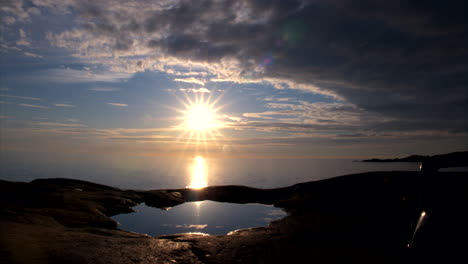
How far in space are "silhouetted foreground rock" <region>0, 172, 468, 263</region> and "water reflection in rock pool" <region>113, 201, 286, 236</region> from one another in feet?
9.76

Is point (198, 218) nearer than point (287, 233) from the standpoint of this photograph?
No

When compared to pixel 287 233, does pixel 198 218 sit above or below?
below

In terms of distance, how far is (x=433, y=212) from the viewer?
6.31 metres

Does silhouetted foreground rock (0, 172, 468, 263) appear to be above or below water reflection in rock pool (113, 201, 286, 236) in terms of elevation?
above

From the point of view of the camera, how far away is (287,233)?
20.8 metres

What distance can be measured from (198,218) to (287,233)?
14789 mm

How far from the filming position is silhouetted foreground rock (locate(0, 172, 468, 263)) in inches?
256

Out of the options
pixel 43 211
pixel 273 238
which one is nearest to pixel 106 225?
pixel 43 211

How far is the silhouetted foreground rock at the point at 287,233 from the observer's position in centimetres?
651

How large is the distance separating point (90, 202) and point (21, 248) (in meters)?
20.6

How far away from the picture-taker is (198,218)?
3241 cm

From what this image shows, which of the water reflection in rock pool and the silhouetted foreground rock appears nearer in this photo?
the silhouetted foreground rock

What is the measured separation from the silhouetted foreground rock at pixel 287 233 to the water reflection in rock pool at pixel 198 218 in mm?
2975

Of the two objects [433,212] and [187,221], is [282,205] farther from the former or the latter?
[433,212]
